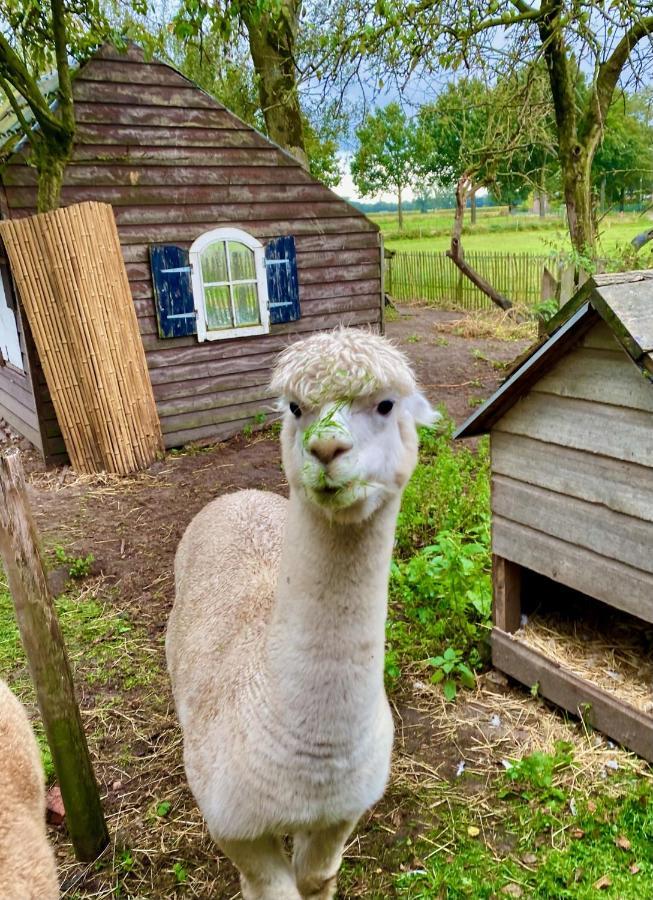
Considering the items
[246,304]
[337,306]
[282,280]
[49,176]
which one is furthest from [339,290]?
[49,176]

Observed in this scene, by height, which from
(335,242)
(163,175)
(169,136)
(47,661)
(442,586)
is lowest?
(442,586)

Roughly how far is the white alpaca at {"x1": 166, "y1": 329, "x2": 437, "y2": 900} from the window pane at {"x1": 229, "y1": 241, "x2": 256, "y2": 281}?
6845mm

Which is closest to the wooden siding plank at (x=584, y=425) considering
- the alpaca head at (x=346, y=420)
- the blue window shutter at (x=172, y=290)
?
the alpaca head at (x=346, y=420)

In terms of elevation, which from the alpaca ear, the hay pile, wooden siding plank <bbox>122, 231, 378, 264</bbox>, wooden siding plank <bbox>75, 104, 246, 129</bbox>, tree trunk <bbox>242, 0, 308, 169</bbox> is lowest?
the hay pile

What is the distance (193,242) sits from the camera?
26.6 ft

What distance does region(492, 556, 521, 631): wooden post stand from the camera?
3.85m

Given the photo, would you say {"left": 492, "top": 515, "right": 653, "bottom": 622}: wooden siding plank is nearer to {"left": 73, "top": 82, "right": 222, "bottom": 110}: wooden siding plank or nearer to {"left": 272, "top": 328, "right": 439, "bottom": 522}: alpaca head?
{"left": 272, "top": 328, "right": 439, "bottom": 522}: alpaca head

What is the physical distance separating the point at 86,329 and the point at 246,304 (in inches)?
89.8

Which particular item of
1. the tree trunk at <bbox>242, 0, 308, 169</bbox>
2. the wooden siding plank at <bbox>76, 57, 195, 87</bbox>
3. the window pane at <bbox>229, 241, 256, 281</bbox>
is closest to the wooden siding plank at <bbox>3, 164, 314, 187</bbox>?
the window pane at <bbox>229, 241, 256, 281</bbox>

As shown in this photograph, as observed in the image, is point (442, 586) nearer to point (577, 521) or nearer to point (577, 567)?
point (577, 567)

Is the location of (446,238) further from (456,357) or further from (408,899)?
(408,899)

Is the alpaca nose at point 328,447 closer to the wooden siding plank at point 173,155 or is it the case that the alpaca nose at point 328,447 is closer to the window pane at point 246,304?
the wooden siding plank at point 173,155

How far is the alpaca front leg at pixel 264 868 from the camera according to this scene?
2273mm

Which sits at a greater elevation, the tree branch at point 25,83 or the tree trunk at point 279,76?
the tree trunk at point 279,76
